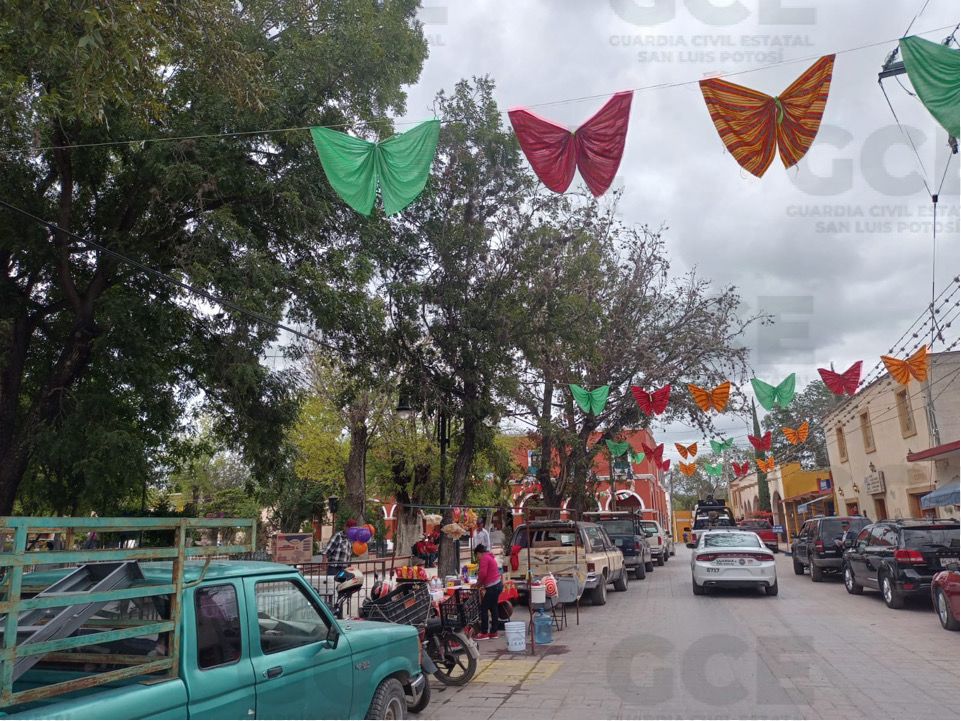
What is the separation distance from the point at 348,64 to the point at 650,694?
11.1m

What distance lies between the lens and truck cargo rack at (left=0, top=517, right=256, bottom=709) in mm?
2924

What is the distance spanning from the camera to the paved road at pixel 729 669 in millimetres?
6805

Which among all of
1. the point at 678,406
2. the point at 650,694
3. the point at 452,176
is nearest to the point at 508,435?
the point at 678,406

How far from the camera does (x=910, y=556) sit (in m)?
12.7

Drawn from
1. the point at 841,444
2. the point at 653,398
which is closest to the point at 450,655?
the point at 653,398

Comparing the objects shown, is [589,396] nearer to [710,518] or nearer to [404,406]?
[404,406]

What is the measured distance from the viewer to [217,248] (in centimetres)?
1120

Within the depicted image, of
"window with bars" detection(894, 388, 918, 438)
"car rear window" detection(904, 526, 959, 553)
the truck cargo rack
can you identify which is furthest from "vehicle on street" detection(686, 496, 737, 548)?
the truck cargo rack

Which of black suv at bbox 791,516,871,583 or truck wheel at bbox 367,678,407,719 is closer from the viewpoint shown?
truck wheel at bbox 367,678,407,719

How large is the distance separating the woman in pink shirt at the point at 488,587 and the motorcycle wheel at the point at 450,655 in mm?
2317

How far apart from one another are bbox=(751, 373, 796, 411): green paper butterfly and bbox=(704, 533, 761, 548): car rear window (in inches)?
210

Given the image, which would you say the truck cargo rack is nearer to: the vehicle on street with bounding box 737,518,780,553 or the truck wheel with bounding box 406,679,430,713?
the truck wheel with bounding box 406,679,430,713

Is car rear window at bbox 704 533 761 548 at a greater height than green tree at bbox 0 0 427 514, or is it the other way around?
green tree at bbox 0 0 427 514

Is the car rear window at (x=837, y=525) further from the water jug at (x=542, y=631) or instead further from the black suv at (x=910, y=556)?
the water jug at (x=542, y=631)
